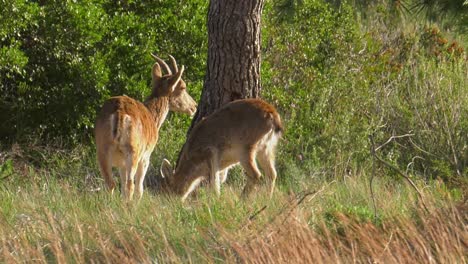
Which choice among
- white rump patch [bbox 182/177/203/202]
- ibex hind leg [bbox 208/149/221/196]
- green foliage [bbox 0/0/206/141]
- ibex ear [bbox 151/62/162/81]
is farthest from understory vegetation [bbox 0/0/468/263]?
ibex ear [bbox 151/62/162/81]

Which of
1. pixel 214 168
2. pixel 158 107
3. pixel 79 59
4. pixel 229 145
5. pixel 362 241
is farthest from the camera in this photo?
pixel 79 59

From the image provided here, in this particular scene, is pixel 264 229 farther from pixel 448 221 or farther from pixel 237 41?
pixel 237 41

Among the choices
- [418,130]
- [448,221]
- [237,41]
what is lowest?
[418,130]

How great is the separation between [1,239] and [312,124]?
8.12m

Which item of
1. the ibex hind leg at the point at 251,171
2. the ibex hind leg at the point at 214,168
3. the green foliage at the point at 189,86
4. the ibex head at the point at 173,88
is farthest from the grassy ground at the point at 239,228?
the green foliage at the point at 189,86

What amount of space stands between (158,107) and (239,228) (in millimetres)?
5385

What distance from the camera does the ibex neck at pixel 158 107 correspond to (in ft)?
43.8

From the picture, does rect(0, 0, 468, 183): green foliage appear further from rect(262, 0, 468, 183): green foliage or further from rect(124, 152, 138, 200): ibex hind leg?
rect(124, 152, 138, 200): ibex hind leg

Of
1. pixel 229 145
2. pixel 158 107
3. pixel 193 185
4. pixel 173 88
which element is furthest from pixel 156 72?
pixel 193 185

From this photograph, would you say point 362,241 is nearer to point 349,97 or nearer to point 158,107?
point 158,107

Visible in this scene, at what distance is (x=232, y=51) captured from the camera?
12.9 meters

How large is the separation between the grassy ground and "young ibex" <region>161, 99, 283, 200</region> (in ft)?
4.90

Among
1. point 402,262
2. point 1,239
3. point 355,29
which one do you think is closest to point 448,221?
point 402,262

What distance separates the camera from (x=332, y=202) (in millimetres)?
9523
